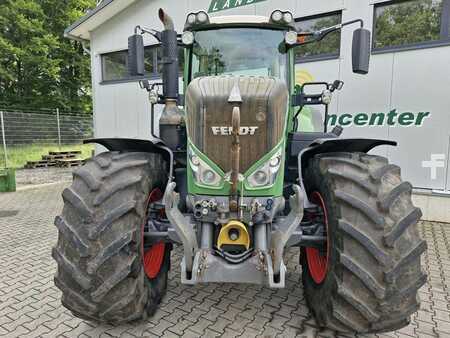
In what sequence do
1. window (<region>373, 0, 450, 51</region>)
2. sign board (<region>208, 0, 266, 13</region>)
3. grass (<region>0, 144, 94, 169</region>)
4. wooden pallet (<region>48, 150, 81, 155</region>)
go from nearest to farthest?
window (<region>373, 0, 450, 51</region>)
sign board (<region>208, 0, 266, 13</region>)
grass (<region>0, 144, 94, 169</region>)
wooden pallet (<region>48, 150, 81, 155</region>)

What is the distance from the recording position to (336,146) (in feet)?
8.85

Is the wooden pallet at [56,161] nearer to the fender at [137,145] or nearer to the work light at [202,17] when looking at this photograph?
the fender at [137,145]

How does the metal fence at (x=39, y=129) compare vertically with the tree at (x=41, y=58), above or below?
below

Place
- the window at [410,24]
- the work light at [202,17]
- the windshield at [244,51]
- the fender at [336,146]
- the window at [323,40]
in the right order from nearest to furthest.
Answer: the fender at [336,146]
the work light at [202,17]
the windshield at [244,51]
the window at [410,24]
the window at [323,40]

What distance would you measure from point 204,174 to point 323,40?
5.16m

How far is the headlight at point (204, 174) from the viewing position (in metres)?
2.31

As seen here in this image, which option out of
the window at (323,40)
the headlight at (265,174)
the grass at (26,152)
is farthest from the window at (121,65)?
the headlight at (265,174)

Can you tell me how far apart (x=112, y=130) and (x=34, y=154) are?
4.76 meters

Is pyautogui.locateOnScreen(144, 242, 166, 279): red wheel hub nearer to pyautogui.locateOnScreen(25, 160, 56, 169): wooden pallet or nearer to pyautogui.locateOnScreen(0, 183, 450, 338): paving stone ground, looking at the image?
pyautogui.locateOnScreen(0, 183, 450, 338): paving stone ground

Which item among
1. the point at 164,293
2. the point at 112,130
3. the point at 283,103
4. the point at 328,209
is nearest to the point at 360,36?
the point at 283,103

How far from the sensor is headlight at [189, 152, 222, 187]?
231 centimetres

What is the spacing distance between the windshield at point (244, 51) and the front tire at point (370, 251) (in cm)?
117

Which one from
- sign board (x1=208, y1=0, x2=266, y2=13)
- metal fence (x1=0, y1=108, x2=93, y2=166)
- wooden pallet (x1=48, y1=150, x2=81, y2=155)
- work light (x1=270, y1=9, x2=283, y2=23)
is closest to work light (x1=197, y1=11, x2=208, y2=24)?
work light (x1=270, y1=9, x2=283, y2=23)

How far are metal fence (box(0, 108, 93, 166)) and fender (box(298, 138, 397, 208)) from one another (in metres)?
11.6
